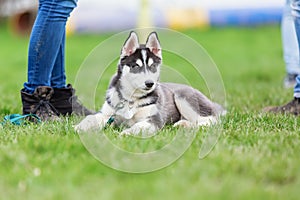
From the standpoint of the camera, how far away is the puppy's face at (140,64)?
3703mm

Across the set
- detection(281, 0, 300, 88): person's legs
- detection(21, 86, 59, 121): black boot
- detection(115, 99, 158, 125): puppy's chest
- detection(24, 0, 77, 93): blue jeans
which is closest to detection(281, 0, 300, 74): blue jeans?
detection(281, 0, 300, 88): person's legs

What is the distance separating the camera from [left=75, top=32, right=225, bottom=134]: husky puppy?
371cm

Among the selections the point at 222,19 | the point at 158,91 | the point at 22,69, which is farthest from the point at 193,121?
the point at 222,19

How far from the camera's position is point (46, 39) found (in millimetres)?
4055

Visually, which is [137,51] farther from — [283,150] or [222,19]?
[222,19]

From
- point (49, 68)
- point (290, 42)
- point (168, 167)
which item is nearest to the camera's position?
point (168, 167)

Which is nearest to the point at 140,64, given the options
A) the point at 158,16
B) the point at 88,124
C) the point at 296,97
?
the point at 88,124

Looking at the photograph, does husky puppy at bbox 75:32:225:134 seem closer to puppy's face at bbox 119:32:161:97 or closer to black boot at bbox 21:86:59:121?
puppy's face at bbox 119:32:161:97

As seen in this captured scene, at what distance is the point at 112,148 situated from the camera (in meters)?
3.07

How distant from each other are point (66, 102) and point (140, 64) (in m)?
1.04

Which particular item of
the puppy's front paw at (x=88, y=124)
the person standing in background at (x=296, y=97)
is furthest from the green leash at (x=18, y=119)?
the person standing in background at (x=296, y=97)

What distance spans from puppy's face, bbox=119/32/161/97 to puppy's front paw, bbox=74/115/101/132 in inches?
12.7

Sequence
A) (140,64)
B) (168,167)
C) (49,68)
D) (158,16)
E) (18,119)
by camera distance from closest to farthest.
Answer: (168,167), (140,64), (18,119), (49,68), (158,16)

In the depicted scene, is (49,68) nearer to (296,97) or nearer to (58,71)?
(58,71)
